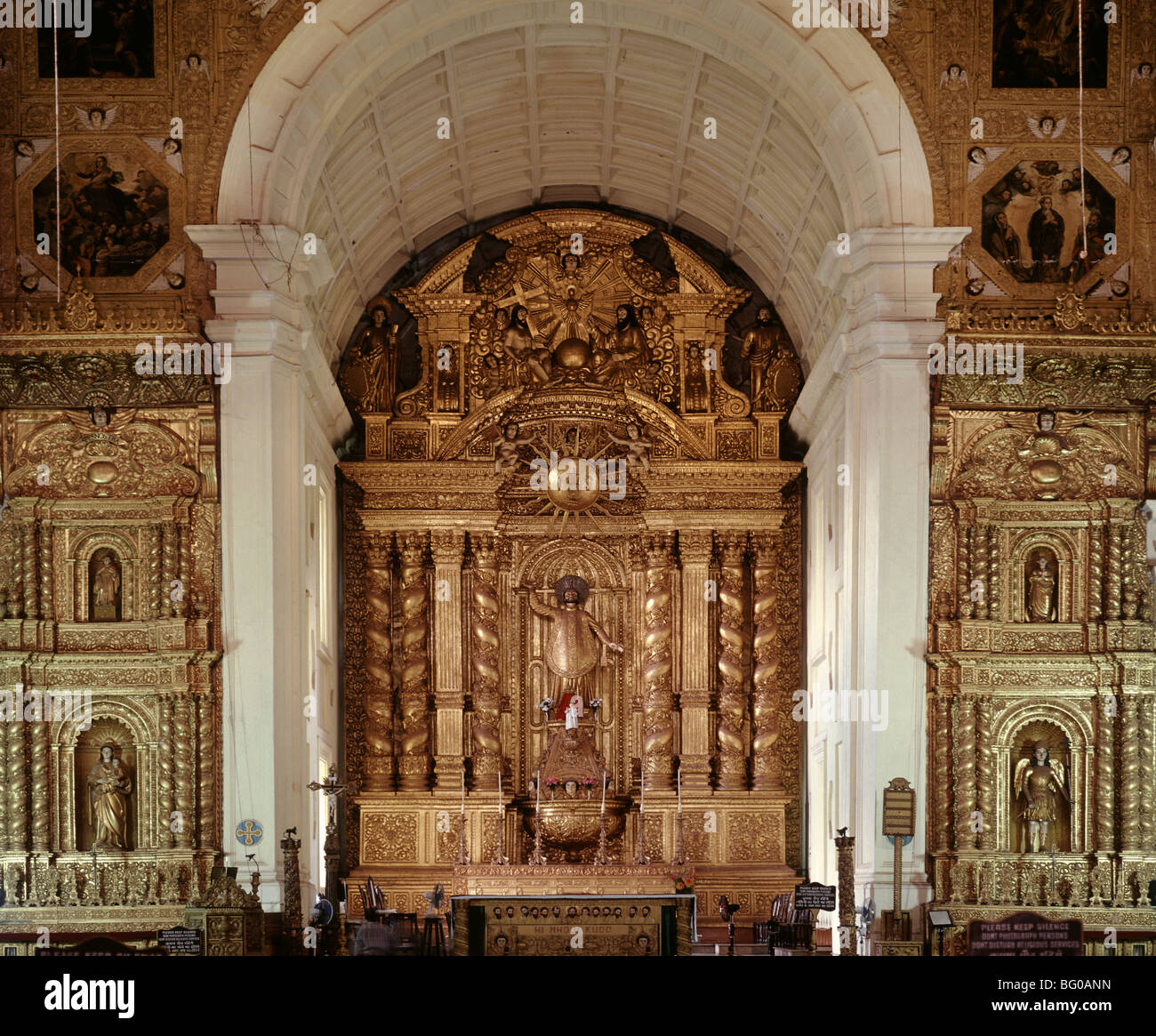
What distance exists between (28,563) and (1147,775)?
13.2m

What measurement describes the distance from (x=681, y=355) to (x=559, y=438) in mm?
2281

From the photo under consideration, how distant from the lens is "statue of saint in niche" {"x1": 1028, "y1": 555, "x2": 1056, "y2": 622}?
76.6ft

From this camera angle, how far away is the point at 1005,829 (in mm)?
22812

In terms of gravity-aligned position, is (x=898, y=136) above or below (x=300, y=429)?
above

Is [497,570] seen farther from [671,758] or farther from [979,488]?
[979,488]

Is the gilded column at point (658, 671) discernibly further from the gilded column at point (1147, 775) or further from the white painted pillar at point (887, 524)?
the gilded column at point (1147, 775)

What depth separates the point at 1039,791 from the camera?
23.0 meters

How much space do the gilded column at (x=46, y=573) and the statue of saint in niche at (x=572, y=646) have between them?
9336 mm

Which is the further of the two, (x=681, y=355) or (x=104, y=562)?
(x=681, y=355)

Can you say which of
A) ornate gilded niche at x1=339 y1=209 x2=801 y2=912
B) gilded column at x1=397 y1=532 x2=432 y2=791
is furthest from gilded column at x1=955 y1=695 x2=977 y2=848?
gilded column at x1=397 y1=532 x2=432 y2=791

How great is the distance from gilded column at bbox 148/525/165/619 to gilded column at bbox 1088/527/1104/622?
10.8 meters
